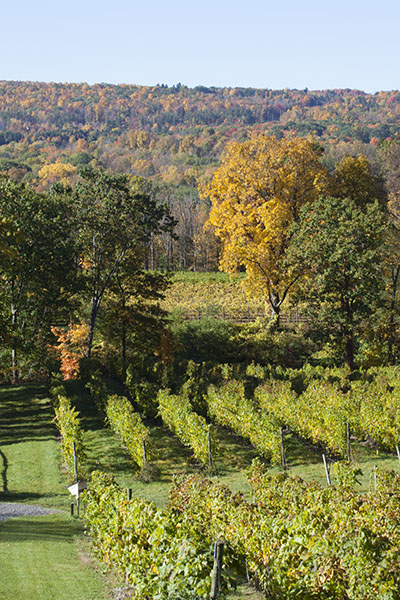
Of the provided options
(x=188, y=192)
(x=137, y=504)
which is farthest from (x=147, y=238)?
(x=188, y=192)

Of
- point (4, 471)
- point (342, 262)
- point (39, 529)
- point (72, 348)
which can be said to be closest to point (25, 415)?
point (4, 471)

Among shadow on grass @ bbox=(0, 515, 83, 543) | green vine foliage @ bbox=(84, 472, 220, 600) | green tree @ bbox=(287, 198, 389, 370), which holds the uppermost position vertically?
Answer: green tree @ bbox=(287, 198, 389, 370)

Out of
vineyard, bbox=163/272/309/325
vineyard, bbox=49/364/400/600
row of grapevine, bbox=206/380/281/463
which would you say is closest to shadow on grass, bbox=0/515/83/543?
vineyard, bbox=49/364/400/600

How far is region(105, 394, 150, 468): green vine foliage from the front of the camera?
18641 millimetres

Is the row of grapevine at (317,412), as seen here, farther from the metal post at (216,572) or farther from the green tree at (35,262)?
the green tree at (35,262)

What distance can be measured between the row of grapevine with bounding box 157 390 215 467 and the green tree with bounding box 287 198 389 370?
12183 millimetres

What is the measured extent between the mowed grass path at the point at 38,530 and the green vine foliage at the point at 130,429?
2.41m

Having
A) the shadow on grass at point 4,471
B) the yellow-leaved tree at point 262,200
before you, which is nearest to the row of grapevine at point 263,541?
the shadow on grass at point 4,471

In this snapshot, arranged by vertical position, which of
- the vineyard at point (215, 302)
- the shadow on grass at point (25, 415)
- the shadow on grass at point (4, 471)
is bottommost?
the shadow on grass at point (4, 471)

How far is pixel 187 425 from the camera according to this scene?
67.5ft

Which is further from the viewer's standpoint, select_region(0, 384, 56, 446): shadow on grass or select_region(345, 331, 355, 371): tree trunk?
select_region(345, 331, 355, 371): tree trunk

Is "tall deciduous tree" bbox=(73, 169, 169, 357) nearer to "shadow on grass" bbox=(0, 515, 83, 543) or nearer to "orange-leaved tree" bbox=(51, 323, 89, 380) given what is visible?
"orange-leaved tree" bbox=(51, 323, 89, 380)

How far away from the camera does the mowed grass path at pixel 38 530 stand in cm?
988

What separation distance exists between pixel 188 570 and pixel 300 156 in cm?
3525
